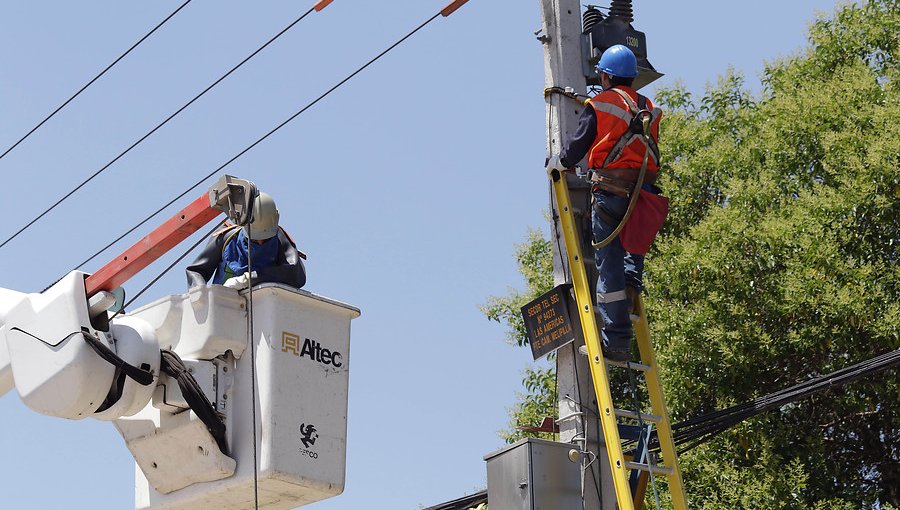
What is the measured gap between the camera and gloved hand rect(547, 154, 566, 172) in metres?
8.23

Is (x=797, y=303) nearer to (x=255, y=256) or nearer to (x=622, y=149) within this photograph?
(x=622, y=149)

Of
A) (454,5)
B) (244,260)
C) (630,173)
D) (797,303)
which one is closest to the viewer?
(630,173)

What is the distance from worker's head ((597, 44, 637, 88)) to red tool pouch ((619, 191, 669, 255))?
648mm

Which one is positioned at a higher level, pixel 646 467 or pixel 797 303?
pixel 797 303

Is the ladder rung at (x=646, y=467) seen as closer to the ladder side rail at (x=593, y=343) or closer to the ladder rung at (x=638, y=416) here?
the ladder side rail at (x=593, y=343)

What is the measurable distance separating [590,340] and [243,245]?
2.12m

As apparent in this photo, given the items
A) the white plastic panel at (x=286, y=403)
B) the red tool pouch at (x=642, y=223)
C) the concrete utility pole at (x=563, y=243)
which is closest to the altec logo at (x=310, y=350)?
the white plastic panel at (x=286, y=403)

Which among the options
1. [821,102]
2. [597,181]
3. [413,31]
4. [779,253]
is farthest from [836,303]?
[597,181]

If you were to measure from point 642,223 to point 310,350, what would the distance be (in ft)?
6.37

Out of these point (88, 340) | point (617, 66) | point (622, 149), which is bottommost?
point (88, 340)

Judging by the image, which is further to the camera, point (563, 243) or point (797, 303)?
point (797, 303)

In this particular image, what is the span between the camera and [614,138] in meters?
8.28

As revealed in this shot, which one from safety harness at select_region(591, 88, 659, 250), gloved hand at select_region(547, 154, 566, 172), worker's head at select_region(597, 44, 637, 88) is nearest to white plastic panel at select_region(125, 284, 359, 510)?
gloved hand at select_region(547, 154, 566, 172)

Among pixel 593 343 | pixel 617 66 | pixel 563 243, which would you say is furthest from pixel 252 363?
pixel 617 66
